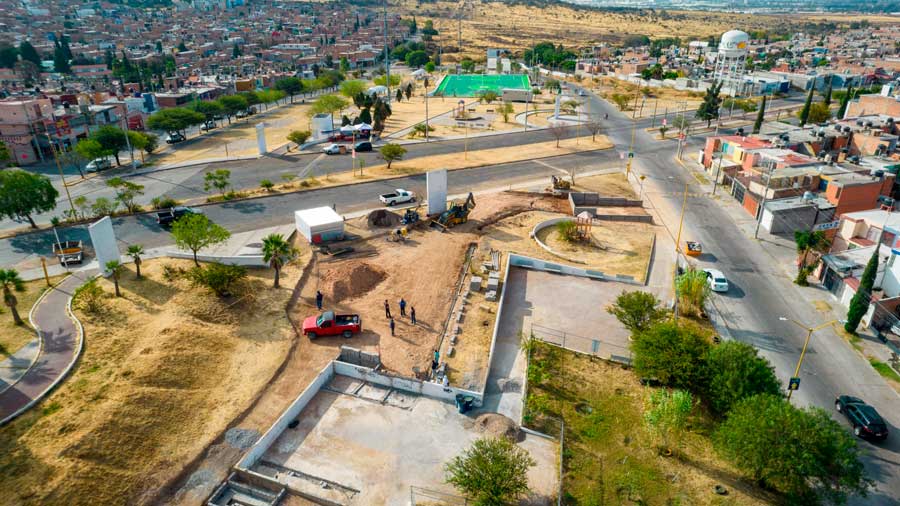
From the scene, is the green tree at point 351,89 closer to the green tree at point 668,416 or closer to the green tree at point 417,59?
the green tree at point 417,59

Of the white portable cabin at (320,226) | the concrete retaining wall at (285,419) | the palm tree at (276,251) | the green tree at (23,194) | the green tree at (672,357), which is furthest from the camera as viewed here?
the green tree at (23,194)

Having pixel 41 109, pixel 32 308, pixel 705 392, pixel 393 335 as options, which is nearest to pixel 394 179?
pixel 393 335

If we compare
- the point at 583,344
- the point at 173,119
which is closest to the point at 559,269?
the point at 583,344

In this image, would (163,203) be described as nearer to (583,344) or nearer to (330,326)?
(330,326)

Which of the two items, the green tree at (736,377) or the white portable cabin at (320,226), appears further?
the white portable cabin at (320,226)

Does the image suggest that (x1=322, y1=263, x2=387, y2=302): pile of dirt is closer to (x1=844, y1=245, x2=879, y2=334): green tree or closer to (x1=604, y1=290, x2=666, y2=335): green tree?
(x1=604, y1=290, x2=666, y2=335): green tree

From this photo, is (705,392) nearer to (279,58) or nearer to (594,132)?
(594,132)

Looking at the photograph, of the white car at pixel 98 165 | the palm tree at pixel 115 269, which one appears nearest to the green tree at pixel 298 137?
the white car at pixel 98 165
